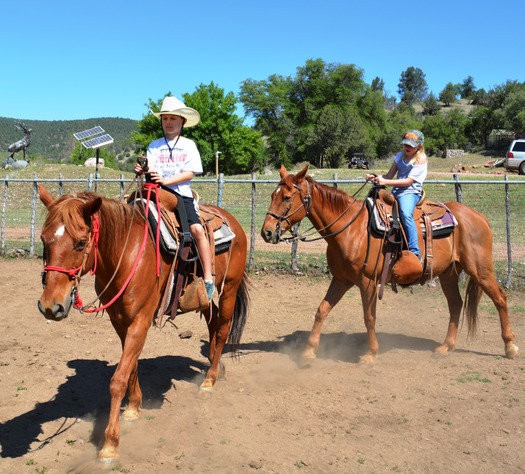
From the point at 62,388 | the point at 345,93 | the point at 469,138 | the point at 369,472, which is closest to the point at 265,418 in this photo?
the point at 369,472

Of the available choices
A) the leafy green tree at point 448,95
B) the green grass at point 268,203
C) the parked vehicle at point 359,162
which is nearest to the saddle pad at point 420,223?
the green grass at point 268,203

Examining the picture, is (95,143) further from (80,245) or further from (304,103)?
(304,103)

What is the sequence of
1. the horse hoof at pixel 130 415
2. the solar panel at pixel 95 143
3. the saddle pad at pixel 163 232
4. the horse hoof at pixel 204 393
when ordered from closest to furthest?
the saddle pad at pixel 163 232 → the horse hoof at pixel 130 415 → the horse hoof at pixel 204 393 → the solar panel at pixel 95 143

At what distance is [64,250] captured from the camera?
12.4 ft

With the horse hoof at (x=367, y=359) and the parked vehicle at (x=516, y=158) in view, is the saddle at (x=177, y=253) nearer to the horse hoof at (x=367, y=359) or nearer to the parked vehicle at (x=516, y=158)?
the horse hoof at (x=367, y=359)

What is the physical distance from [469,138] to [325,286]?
65039mm

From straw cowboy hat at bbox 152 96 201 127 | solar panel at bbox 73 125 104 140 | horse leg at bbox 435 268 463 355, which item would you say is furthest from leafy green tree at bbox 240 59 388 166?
straw cowboy hat at bbox 152 96 201 127

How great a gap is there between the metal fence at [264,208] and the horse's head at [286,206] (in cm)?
325

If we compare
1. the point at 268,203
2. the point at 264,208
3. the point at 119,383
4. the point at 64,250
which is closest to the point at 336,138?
the point at 268,203

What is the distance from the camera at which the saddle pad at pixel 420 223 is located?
6.74m

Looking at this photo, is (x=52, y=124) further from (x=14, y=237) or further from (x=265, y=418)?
(x=265, y=418)

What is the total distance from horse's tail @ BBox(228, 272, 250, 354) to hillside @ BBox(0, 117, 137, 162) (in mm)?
109497

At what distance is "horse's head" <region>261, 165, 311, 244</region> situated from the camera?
6.68 metres

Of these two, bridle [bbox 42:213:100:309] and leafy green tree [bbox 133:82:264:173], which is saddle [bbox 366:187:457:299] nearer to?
bridle [bbox 42:213:100:309]
